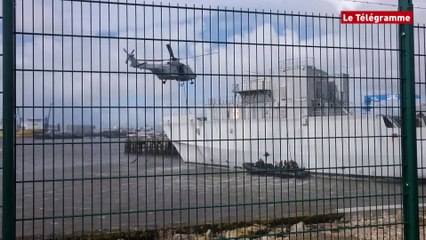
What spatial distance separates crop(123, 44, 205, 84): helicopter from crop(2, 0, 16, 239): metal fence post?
106 cm

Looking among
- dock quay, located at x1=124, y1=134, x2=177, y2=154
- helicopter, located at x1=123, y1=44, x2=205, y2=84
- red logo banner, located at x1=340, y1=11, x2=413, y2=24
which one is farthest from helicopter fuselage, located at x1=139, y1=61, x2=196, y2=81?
red logo banner, located at x1=340, y1=11, x2=413, y2=24

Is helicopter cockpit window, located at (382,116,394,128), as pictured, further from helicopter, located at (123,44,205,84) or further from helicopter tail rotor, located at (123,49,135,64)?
helicopter tail rotor, located at (123,49,135,64)

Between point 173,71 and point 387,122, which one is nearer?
point 173,71

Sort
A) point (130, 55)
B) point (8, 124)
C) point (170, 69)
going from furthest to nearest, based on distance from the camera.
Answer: point (170, 69)
point (130, 55)
point (8, 124)

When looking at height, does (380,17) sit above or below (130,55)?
above

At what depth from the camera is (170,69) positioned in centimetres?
430

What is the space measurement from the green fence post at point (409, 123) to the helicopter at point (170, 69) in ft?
8.01

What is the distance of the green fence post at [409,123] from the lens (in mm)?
4949

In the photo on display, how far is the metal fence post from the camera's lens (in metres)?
3.59

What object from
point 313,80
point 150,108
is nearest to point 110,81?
point 150,108

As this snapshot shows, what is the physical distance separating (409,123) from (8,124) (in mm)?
4092

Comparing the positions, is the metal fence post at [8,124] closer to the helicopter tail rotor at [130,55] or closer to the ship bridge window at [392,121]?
the helicopter tail rotor at [130,55]

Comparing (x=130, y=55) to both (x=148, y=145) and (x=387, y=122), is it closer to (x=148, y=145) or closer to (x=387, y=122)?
(x=148, y=145)

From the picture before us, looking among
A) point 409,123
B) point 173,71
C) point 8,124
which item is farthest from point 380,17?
point 8,124
